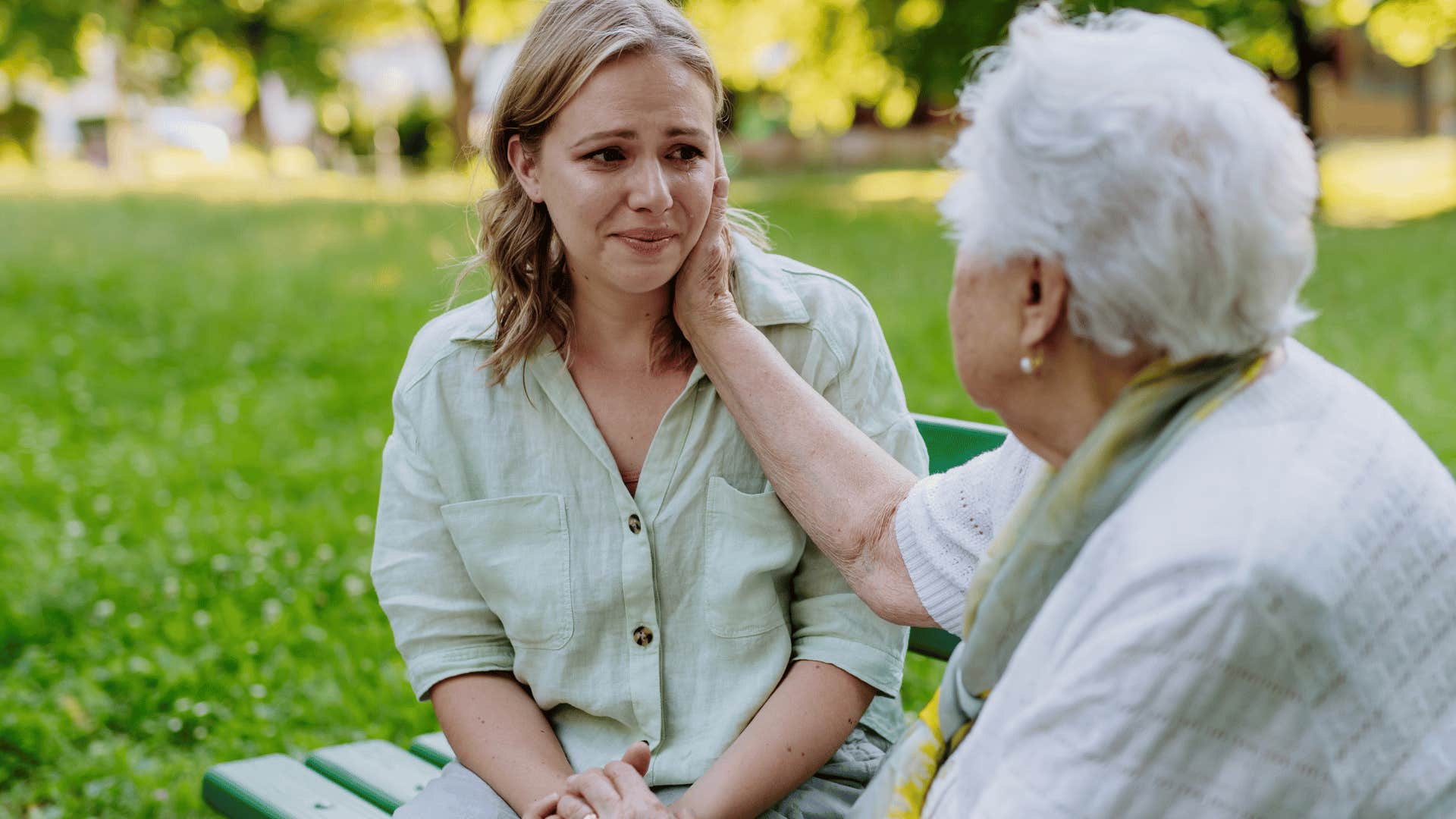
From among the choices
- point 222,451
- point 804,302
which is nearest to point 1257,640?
point 804,302

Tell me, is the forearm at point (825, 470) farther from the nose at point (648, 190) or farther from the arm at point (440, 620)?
the arm at point (440, 620)

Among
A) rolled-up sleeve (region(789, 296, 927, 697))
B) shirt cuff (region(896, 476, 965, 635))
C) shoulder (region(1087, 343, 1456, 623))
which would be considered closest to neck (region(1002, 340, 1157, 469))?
shoulder (region(1087, 343, 1456, 623))

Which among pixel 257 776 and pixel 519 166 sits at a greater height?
pixel 519 166

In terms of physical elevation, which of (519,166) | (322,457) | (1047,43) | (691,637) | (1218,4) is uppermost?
(1218,4)

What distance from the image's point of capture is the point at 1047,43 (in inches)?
61.5

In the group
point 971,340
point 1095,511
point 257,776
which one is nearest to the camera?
point 1095,511

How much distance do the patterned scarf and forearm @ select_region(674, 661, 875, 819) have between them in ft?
1.78

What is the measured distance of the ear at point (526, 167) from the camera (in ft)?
7.88

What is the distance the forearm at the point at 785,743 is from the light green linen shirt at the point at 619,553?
1.4 inches

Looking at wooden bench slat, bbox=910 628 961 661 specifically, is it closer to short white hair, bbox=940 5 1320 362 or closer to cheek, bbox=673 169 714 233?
cheek, bbox=673 169 714 233

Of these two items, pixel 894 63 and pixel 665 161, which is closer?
pixel 665 161

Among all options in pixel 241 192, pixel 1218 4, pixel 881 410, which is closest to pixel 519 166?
pixel 881 410

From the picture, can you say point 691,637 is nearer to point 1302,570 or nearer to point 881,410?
point 881,410

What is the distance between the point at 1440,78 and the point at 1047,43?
47.8 m
